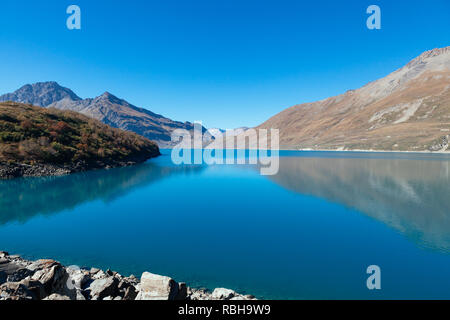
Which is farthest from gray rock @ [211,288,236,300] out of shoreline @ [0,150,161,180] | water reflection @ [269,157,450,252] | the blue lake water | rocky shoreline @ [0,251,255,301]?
shoreline @ [0,150,161,180]

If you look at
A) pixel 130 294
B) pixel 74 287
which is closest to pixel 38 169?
pixel 74 287

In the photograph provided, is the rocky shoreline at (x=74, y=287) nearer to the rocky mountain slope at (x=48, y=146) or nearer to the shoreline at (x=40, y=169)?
the shoreline at (x=40, y=169)

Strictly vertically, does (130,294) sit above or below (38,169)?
below

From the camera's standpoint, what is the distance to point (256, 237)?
56.6 feet

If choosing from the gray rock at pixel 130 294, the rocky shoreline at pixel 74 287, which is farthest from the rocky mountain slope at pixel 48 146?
the gray rock at pixel 130 294

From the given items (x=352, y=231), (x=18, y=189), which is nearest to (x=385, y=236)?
(x=352, y=231)

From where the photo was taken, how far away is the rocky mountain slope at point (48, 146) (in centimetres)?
4497

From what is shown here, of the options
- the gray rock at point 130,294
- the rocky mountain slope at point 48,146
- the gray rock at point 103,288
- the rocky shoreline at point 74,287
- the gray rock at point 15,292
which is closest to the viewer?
the gray rock at point 15,292

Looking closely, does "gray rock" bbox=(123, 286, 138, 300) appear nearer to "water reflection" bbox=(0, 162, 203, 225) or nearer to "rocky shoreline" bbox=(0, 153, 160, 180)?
"water reflection" bbox=(0, 162, 203, 225)

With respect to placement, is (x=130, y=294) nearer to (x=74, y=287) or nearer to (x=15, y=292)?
(x=74, y=287)

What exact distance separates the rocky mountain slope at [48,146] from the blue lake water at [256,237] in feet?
51.3

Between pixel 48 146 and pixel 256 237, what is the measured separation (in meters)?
56.0
